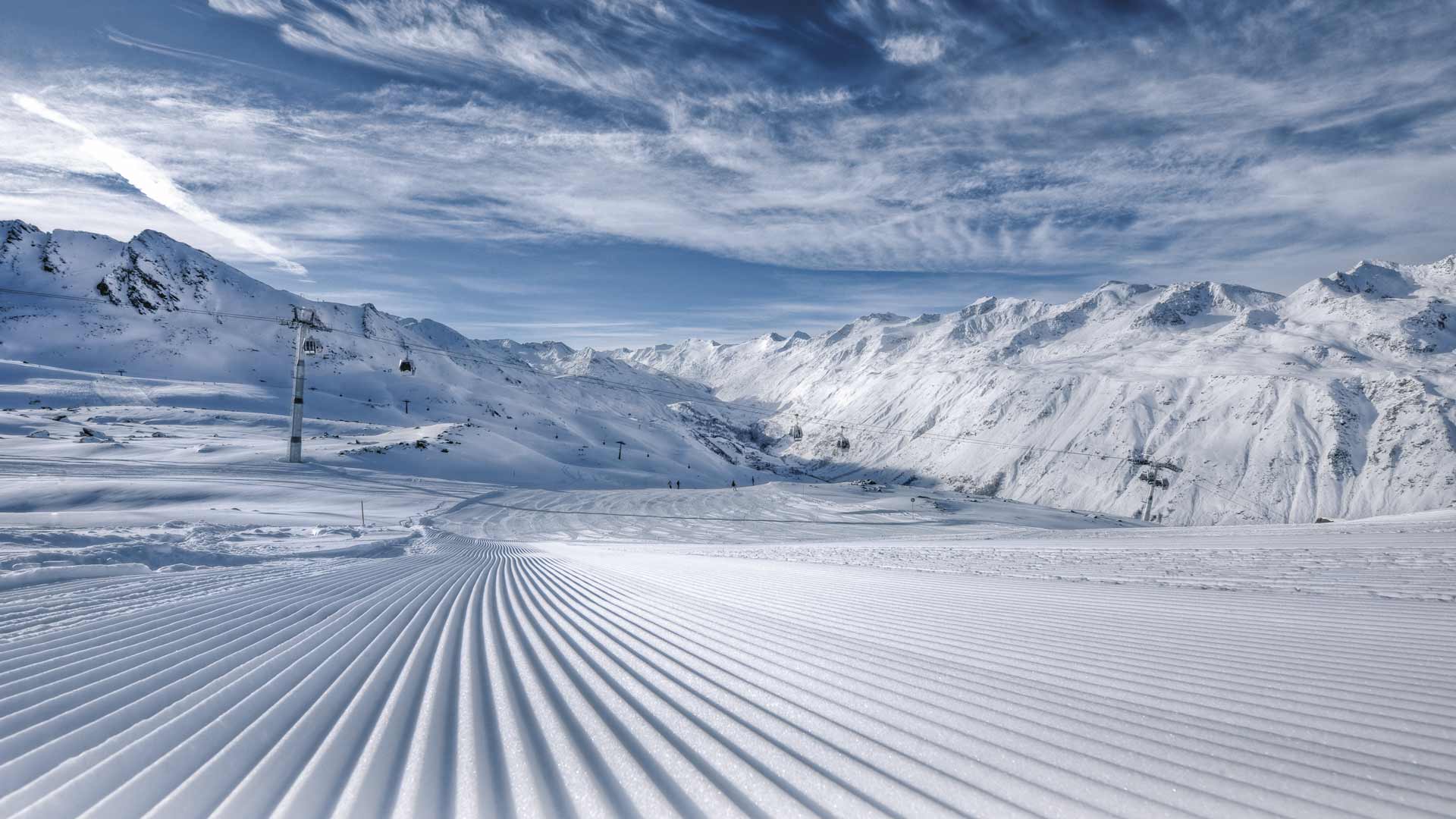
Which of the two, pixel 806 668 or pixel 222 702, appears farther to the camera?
pixel 806 668

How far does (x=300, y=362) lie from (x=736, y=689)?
63819 mm

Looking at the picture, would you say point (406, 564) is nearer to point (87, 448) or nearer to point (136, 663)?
point (136, 663)

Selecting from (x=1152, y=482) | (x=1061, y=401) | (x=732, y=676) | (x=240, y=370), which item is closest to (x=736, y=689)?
(x=732, y=676)

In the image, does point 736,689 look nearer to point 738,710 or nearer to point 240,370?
point 738,710

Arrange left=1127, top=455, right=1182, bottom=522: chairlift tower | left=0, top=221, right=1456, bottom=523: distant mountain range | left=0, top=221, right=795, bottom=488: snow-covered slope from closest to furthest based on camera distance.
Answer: left=0, top=221, right=795, bottom=488: snow-covered slope → left=0, top=221, right=1456, bottom=523: distant mountain range → left=1127, top=455, right=1182, bottom=522: chairlift tower

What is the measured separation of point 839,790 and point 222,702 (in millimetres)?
4474

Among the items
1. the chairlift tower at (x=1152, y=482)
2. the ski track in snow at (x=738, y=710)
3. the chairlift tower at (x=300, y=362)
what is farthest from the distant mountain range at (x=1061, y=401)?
the ski track in snow at (x=738, y=710)

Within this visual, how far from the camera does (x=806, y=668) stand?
516 cm

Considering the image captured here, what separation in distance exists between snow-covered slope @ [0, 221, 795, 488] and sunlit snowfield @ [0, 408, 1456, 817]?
57.1m

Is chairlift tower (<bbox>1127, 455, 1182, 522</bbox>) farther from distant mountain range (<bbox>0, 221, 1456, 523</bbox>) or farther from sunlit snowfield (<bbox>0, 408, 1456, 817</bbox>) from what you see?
sunlit snowfield (<bbox>0, 408, 1456, 817</bbox>)

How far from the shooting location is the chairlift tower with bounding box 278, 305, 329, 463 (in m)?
49.2

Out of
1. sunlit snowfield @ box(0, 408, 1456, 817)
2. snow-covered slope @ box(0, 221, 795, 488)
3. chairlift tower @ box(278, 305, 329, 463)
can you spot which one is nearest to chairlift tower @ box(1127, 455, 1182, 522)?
snow-covered slope @ box(0, 221, 795, 488)

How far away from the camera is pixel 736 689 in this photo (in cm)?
468

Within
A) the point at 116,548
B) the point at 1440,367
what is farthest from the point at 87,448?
the point at 1440,367
